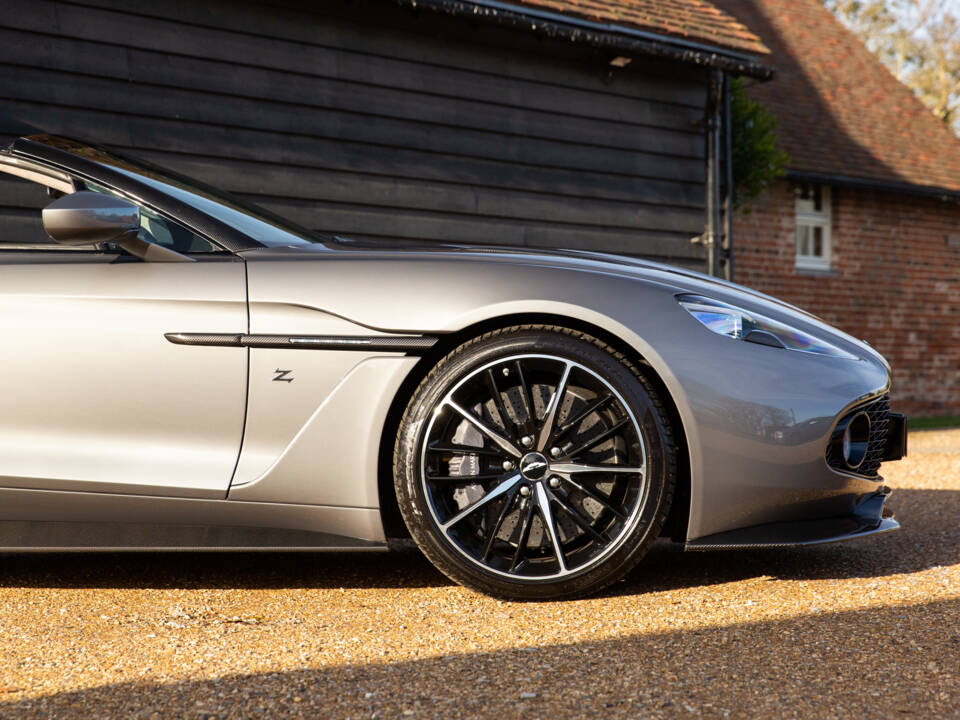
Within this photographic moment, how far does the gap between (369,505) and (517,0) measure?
5565 millimetres

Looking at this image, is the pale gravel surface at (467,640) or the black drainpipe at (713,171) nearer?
the pale gravel surface at (467,640)

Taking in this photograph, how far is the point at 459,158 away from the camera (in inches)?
298

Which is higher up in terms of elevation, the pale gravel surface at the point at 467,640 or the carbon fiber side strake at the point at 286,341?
the carbon fiber side strake at the point at 286,341

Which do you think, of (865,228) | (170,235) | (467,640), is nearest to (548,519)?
(467,640)

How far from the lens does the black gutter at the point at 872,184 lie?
12289 millimetres

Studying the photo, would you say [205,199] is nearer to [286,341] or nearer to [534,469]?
[286,341]

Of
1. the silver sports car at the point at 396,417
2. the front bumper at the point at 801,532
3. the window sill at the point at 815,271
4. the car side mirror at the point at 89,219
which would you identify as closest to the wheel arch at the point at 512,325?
the silver sports car at the point at 396,417

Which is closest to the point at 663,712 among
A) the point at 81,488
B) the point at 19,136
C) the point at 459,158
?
the point at 81,488

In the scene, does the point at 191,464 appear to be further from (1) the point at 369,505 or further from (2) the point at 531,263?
(2) the point at 531,263

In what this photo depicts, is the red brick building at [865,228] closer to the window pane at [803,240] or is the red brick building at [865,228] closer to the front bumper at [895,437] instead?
the window pane at [803,240]

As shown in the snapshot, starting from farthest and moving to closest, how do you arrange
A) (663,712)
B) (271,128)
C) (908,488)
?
1. (271,128)
2. (908,488)
3. (663,712)

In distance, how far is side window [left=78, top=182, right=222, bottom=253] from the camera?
2762 millimetres

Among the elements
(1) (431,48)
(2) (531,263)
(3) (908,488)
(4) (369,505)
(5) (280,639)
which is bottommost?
(3) (908,488)

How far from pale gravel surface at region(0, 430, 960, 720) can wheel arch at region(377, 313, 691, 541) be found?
26 centimetres
